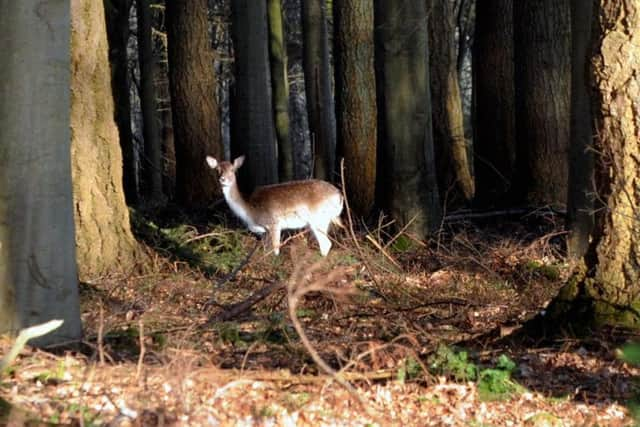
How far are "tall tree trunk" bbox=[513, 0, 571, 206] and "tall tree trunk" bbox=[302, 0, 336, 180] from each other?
239 inches

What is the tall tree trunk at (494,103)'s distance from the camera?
59.7 feet

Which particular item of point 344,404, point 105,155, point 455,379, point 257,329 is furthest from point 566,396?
point 105,155

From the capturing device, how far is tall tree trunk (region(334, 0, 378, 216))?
18328 millimetres

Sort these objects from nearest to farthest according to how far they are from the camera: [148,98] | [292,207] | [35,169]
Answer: [35,169]
[292,207]
[148,98]

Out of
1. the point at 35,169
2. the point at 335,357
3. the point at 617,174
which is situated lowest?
the point at 335,357

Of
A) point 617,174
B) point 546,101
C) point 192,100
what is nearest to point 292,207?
point 546,101

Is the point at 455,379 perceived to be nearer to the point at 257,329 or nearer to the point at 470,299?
the point at 257,329

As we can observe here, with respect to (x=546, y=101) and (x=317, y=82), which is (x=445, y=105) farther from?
(x=546, y=101)

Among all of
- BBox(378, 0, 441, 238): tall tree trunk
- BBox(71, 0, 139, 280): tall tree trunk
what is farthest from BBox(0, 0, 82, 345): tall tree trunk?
BBox(378, 0, 441, 238): tall tree trunk

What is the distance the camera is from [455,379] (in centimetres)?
720

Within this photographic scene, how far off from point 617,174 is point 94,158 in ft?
22.2

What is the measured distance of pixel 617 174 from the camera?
815cm

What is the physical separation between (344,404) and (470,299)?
14.4 ft

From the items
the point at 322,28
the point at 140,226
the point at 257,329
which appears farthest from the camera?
the point at 322,28
